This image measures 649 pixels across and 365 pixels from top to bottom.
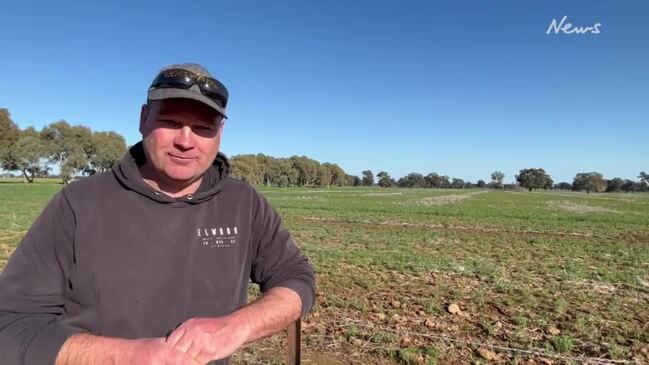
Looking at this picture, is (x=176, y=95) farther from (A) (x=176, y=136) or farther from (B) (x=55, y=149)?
(B) (x=55, y=149)

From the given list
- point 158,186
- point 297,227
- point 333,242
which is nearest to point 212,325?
point 158,186

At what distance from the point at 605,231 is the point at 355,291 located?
746 inches

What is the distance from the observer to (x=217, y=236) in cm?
197

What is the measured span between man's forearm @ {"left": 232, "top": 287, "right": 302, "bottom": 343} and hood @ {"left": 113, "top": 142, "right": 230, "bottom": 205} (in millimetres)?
557

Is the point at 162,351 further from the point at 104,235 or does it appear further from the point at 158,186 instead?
the point at 158,186

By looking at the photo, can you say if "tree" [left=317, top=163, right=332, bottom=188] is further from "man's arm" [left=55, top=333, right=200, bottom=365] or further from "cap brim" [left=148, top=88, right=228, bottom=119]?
"man's arm" [left=55, top=333, right=200, bottom=365]

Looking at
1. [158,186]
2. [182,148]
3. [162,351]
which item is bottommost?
[162,351]

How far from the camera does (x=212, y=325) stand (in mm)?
1501

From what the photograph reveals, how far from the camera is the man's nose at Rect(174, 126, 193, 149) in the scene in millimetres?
1868

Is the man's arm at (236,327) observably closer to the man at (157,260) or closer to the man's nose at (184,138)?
the man at (157,260)

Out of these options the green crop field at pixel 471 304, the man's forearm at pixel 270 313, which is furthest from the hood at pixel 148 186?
the green crop field at pixel 471 304

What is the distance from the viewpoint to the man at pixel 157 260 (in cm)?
152

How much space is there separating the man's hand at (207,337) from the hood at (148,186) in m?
0.62

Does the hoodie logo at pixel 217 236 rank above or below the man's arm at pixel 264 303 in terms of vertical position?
above
